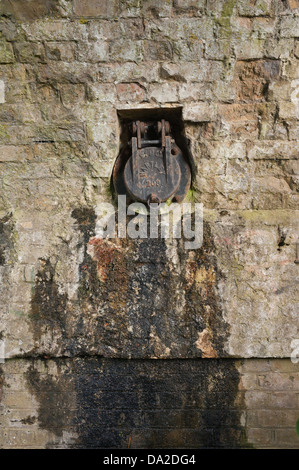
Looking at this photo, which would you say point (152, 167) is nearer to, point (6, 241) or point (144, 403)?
point (6, 241)

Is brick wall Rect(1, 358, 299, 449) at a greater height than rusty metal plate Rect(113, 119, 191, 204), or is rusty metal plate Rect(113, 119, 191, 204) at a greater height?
rusty metal plate Rect(113, 119, 191, 204)

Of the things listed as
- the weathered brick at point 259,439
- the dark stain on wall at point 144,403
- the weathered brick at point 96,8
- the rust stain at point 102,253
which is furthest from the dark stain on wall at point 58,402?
the weathered brick at point 96,8

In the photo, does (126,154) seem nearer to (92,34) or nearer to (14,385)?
(92,34)

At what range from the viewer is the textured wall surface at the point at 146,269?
2398 mm

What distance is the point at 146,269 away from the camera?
2.46 m

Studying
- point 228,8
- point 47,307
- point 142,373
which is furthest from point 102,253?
point 228,8

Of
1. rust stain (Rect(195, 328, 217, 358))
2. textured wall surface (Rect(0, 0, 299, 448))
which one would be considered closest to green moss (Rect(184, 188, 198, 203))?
textured wall surface (Rect(0, 0, 299, 448))

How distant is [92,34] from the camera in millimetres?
2371

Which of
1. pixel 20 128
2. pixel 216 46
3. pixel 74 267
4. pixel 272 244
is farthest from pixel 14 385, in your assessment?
pixel 216 46

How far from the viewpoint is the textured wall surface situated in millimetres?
2398

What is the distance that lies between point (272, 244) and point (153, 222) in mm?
694

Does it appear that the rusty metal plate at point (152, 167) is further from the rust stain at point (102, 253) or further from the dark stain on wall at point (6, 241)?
the dark stain on wall at point (6, 241)

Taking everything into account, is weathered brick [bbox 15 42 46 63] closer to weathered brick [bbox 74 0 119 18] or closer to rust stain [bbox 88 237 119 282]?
weathered brick [bbox 74 0 119 18]

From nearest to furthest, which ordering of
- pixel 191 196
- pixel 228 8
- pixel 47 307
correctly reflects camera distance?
1. pixel 228 8
2. pixel 47 307
3. pixel 191 196
